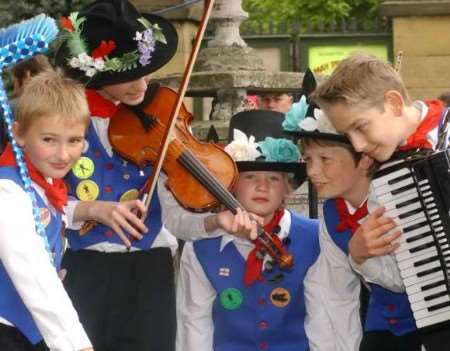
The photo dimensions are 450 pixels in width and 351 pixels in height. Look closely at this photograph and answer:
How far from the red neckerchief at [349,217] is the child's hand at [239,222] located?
0.33 meters

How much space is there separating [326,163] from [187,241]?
0.77 meters

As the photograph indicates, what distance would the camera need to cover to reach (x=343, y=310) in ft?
16.7

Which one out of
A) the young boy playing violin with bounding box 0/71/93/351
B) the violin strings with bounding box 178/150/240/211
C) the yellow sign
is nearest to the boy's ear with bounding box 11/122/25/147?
the young boy playing violin with bounding box 0/71/93/351

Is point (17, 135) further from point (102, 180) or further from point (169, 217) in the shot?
point (169, 217)

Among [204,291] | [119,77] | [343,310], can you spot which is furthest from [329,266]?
[119,77]

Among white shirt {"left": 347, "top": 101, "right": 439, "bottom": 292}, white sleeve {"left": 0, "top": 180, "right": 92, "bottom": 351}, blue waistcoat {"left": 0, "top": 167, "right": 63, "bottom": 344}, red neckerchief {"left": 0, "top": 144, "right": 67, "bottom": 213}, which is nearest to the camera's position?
white sleeve {"left": 0, "top": 180, "right": 92, "bottom": 351}

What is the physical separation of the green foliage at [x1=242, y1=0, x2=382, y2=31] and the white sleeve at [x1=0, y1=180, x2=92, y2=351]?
1181 cm

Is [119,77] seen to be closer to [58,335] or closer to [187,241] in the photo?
[187,241]

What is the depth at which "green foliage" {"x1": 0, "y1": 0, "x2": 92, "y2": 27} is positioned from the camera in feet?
33.6

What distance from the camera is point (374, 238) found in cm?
454

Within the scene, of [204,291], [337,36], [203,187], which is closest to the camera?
[203,187]

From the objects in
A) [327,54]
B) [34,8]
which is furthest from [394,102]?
[327,54]

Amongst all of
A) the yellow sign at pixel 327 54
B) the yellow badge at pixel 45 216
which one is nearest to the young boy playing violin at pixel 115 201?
the yellow badge at pixel 45 216

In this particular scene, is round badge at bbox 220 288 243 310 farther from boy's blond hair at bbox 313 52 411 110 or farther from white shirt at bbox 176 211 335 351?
boy's blond hair at bbox 313 52 411 110
